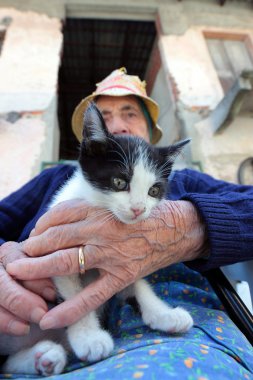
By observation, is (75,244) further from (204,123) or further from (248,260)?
(204,123)

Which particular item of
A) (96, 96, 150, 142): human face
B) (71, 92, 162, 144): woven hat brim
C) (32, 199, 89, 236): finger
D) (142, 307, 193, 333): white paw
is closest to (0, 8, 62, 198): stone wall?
(71, 92, 162, 144): woven hat brim

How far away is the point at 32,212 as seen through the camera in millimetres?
1287

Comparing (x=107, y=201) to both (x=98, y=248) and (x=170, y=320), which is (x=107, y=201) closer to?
(x=98, y=248)

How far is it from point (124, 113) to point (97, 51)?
2808 mm

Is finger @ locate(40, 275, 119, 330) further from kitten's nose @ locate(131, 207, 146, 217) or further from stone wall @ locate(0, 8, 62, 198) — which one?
stone wall @ locate(0, 8, 62, 198)

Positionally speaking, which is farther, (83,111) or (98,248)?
(83,111)

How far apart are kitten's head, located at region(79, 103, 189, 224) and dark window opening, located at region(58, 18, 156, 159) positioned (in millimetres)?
2605

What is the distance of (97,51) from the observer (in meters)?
3.99

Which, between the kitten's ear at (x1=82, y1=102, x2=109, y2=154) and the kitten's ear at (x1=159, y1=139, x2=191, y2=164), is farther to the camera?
the kitten's ear at (x1=159, y1=139, x2=191, y2=164)

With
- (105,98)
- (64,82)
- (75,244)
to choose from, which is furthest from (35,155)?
(64,82)

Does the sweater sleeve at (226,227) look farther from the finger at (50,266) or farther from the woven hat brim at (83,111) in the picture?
the woven hat brim at (83,111)

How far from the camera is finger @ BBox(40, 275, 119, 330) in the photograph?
0.70 metres

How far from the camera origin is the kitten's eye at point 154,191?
2.79ft

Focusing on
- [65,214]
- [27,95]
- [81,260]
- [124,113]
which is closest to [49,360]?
[81,260]
